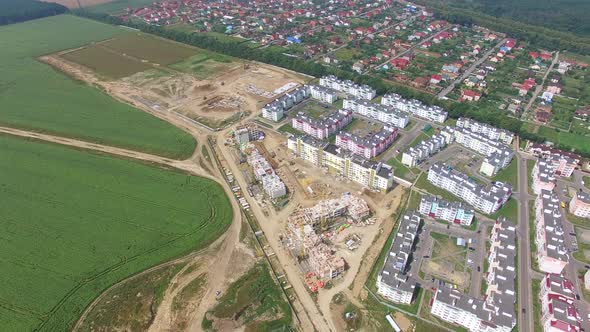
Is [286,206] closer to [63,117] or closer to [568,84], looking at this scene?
[63,117]

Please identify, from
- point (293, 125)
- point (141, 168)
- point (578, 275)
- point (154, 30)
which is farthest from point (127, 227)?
point (154, 30)

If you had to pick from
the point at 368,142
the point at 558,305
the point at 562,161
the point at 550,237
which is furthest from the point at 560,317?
the point at 368,142

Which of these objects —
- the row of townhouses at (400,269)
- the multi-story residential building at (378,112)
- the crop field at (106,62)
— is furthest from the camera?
the crop field at (106,62)

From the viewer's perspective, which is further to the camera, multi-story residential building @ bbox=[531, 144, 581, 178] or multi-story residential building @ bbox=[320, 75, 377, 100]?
multi-story residential building @ bbox=[320, 75, 377, 100]

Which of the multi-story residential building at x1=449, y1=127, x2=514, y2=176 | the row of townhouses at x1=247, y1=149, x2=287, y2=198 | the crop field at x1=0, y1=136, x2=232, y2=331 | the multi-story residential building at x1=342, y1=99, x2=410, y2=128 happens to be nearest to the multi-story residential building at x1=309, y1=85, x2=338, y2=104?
the multi-story residential building at x1=342, y1=99, x2=410, y2=128

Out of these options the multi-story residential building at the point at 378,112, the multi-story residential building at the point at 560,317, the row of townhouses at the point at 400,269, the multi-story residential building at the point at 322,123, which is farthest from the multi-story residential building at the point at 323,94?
the multi-story residential building at the point at 560,317

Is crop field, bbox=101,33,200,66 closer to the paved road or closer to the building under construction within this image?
the paved road

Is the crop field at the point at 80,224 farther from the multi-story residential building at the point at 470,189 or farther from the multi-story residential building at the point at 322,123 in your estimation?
the multi-story residential building at the point at 470,189
